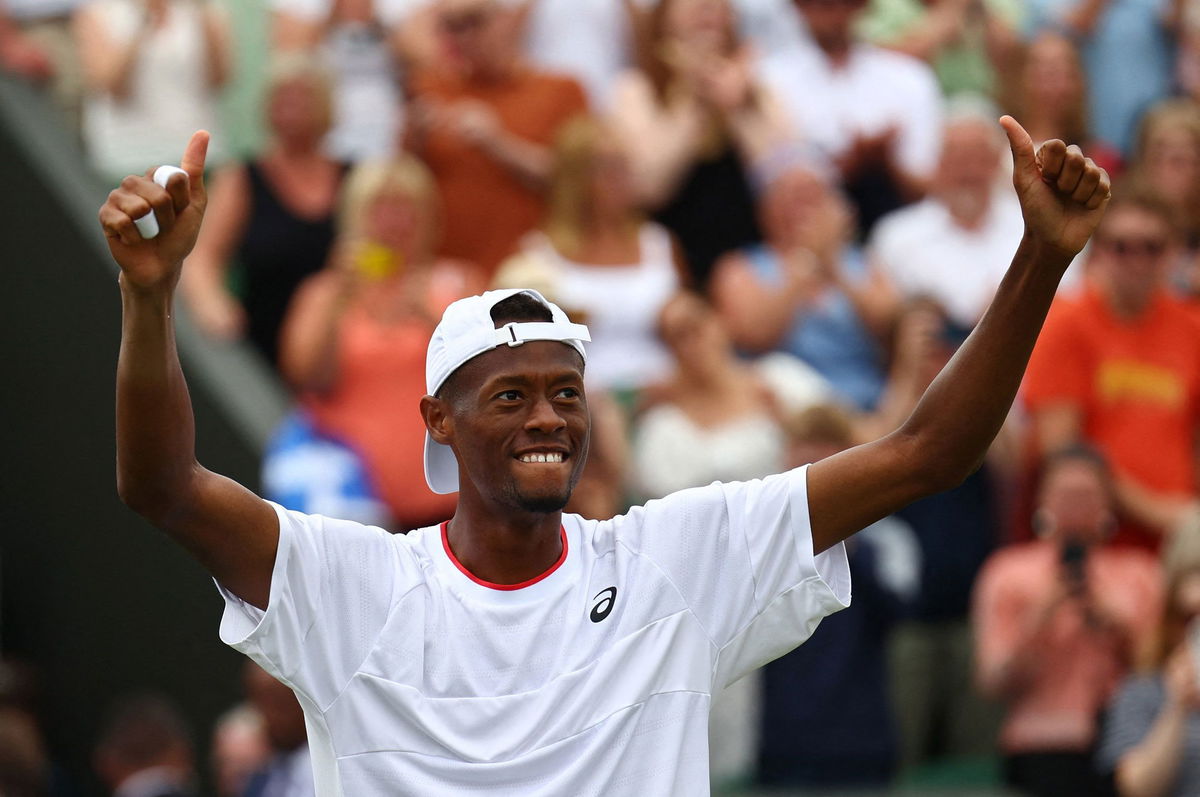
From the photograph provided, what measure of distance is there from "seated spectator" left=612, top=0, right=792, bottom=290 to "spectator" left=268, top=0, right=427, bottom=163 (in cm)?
104

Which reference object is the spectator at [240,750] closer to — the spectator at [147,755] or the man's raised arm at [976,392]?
the spectator at [147,755]

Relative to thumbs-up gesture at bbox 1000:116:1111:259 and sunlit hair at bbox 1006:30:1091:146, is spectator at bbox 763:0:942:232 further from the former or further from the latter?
thumbs-up gesture at bbox 1000:116:1111:259

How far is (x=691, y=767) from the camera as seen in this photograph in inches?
137

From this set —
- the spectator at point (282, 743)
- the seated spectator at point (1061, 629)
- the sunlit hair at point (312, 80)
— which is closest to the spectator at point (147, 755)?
the spectator at point (282, 743)

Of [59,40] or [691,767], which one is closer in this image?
[691,767]

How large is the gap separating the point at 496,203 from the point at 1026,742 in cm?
333

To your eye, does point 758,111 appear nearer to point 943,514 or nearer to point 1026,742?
point 943,514

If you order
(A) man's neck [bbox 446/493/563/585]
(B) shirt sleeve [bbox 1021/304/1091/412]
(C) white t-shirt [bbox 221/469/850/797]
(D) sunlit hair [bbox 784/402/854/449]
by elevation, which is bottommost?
(C) white t-shirt [bbox 221/469/850/797]

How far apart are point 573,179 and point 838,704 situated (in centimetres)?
255

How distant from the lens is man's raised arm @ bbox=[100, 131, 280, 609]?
3.18 metres

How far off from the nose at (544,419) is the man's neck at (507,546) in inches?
6.6

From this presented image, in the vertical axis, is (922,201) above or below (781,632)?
above

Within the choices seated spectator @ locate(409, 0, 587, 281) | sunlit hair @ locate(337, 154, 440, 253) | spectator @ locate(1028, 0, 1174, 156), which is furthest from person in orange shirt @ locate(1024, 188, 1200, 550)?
sunlit hair @ locate(337, 154, 440, 253)

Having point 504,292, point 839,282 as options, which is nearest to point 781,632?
point 504,292
